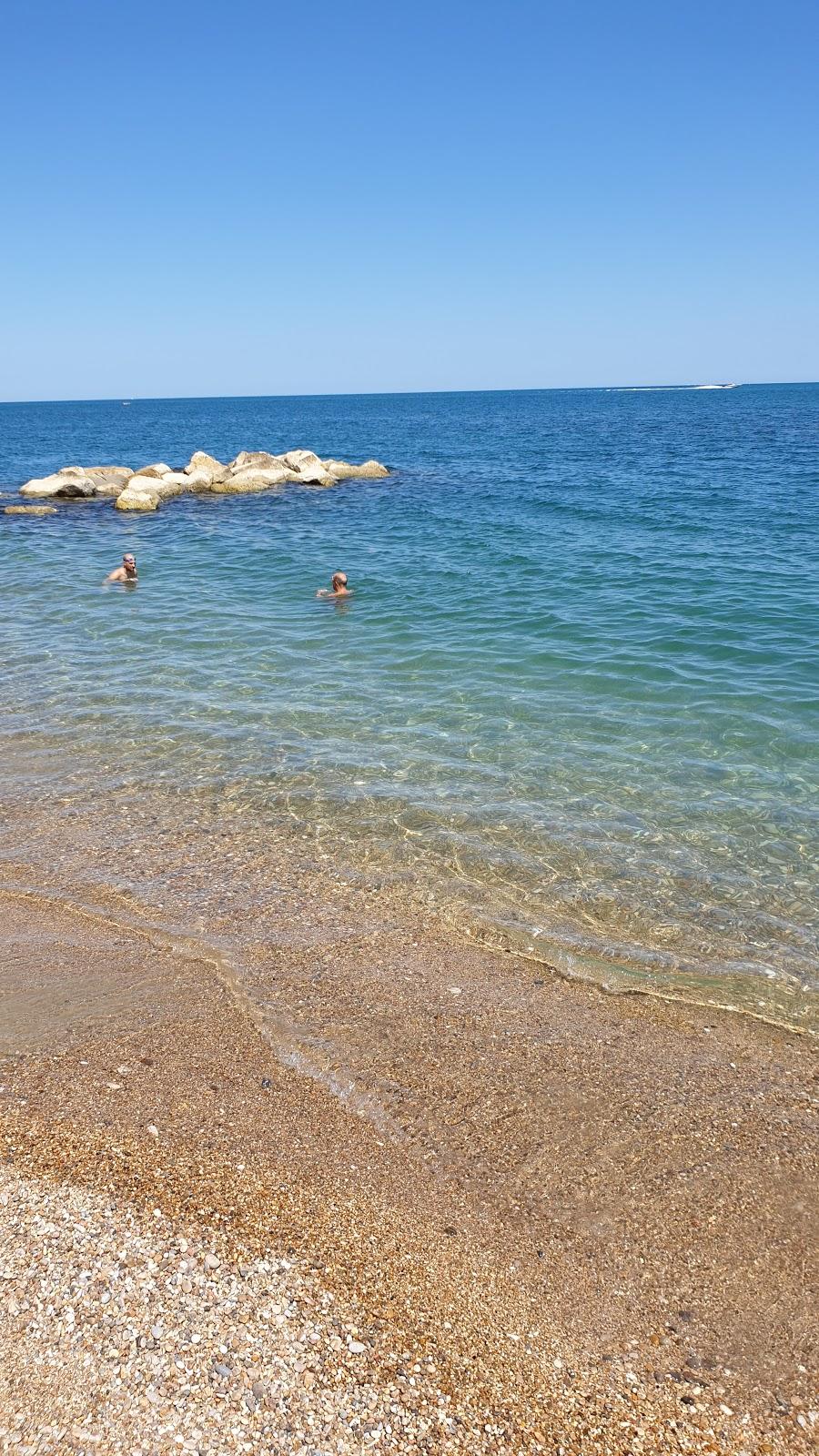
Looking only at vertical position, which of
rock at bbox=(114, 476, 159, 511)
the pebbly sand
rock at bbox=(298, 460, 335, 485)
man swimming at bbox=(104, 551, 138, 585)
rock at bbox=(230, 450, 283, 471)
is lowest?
the pebbly sand

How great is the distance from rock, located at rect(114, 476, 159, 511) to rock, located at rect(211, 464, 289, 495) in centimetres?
458

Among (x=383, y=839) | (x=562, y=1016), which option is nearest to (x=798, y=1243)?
(x=562, y=1016)

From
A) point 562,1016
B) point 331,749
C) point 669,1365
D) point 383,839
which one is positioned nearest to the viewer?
point 669,1365

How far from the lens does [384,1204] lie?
480 centimetres

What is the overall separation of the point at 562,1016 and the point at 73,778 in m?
6.97

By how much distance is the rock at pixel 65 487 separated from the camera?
119ft

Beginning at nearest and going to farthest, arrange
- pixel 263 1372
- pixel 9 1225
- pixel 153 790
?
pixel 263 1372, pixel 9 1225, pixel 153 790

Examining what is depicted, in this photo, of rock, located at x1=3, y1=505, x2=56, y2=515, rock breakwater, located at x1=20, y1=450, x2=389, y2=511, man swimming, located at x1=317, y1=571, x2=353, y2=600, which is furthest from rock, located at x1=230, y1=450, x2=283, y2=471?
man swimming, located at x1=317, y1=571, x2=353, y2=600

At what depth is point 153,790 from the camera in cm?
1043

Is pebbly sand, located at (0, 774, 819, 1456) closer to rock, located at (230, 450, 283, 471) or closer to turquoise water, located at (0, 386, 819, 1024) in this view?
turquoise water, located at (0, 386, 819, 1024)

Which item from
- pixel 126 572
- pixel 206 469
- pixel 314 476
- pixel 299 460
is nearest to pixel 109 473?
pixel 206 469

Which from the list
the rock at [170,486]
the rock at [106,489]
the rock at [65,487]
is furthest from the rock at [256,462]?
the rock at [65,487]

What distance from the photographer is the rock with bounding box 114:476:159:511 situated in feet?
110

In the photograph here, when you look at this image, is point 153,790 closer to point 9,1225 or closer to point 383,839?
point 383,839
